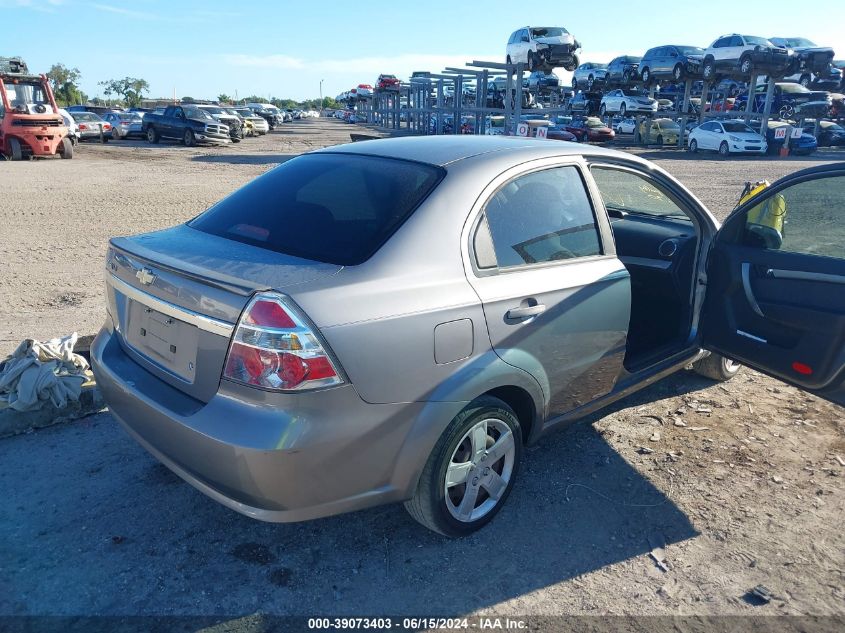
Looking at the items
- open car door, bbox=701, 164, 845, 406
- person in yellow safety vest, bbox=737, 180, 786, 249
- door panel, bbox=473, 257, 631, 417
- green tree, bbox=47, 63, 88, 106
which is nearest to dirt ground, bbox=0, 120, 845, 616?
door panel, bbox=473, 257, 631, 417

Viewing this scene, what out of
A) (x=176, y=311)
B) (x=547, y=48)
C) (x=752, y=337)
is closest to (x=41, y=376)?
(x=176, y=311)

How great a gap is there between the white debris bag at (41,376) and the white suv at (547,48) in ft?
84.1

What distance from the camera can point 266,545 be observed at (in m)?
2.94

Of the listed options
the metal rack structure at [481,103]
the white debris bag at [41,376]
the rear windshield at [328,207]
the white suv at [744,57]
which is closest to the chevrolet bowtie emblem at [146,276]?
the rear windshield at [328,207]

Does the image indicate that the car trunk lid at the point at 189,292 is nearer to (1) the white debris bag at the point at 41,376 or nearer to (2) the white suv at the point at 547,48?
(1) the white debris bag at the point at 41,376

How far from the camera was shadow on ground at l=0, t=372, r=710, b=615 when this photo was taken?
261cm

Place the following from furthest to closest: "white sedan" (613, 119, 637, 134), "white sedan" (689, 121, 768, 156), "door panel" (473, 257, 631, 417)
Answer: "white sedan" (613, 119, 637, 134)
"white sedan" (689, 121, 768, 156)
"door panel" (473, 257, 631, 417)

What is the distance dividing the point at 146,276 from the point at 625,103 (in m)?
39.4

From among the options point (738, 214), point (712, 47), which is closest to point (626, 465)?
point (738, 214)

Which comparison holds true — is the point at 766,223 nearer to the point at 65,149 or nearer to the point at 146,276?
the point at 146,276

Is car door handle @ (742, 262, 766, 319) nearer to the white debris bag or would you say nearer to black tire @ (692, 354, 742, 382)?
black tire @ (692, 354, 742, 382)

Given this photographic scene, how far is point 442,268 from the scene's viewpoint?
8.77 ft

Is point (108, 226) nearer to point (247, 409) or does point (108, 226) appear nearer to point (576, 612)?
point (247, 409)

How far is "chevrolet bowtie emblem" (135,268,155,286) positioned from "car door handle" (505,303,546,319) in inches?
60.3
